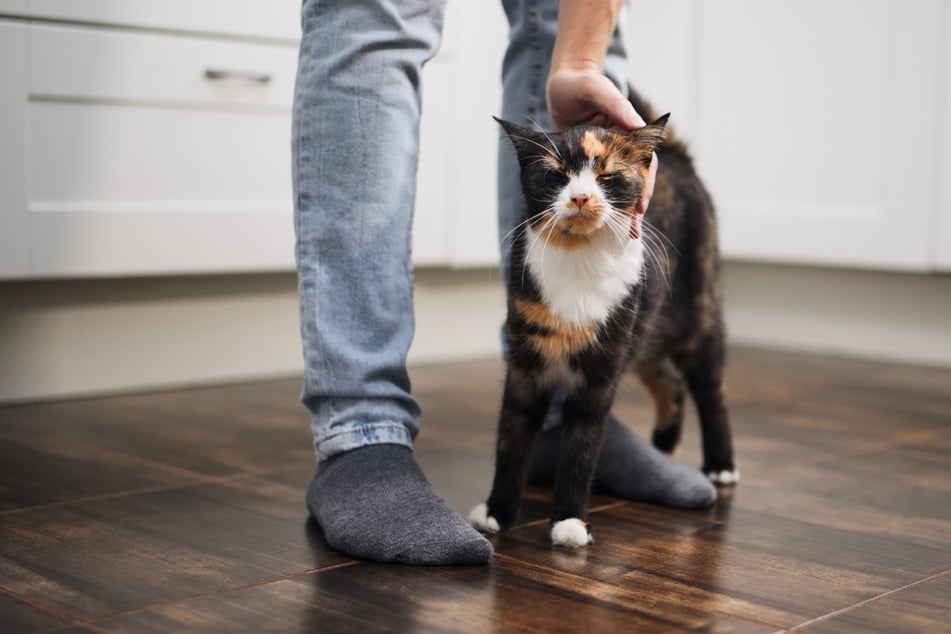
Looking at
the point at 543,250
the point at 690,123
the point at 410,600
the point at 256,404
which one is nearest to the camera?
the point at 410,600

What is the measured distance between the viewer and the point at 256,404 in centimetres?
212

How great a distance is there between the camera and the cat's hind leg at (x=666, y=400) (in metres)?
1.70

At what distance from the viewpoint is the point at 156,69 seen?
2.11m

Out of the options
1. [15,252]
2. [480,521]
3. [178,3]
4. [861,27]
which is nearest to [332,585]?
[480,521]

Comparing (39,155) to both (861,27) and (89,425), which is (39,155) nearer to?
(89,425)

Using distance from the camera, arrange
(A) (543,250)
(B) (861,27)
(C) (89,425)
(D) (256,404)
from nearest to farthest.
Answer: (A) (543,250) → (C) (89,425) → (D) (256,404) → (B) (861,27)

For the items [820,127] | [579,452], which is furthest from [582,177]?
[820,127]

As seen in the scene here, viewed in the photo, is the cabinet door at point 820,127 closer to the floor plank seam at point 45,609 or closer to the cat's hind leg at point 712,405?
the cat's hind leg at point 712,405

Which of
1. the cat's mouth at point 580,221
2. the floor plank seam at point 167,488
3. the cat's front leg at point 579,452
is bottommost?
the floor plank seam at point 167,488

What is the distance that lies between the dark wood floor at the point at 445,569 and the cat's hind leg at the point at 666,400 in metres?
0.06

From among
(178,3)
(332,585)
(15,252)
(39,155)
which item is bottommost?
(332,585)

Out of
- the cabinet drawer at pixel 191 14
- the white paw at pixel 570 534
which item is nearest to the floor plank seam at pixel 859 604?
the white paw at pixel 570 534

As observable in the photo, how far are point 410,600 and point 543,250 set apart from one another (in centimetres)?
40

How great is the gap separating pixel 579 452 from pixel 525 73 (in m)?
0.51
